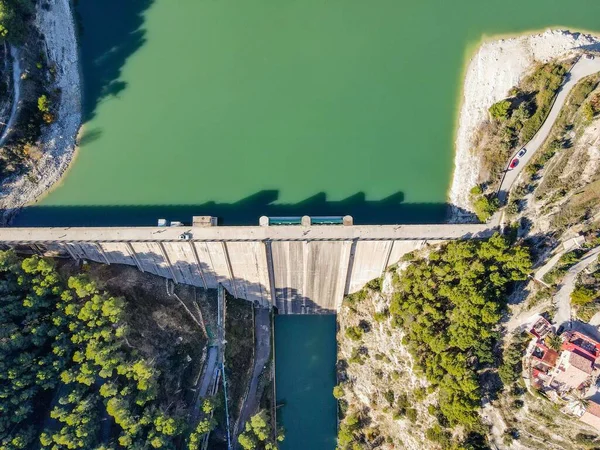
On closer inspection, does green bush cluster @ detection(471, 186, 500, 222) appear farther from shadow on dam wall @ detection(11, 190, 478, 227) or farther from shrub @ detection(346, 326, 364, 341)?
shrub @ detection(346, 326, 364, 341)

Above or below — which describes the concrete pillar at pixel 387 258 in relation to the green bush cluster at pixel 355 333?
above

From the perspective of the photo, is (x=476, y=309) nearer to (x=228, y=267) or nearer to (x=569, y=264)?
(x=569, y=264)

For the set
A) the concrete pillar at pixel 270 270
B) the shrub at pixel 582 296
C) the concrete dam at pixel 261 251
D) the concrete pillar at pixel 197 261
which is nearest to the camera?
the shrub at pixel 582 296

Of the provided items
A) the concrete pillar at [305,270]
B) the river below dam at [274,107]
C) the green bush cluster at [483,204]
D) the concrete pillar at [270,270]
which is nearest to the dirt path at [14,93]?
the river below dam at [274,107]

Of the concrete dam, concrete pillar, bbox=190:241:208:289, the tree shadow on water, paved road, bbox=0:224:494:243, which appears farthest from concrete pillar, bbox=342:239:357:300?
the tree shadow on water

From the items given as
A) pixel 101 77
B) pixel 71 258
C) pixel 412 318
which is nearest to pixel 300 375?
pixel 412 318

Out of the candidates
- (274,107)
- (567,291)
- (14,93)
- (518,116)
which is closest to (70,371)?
(14,93)

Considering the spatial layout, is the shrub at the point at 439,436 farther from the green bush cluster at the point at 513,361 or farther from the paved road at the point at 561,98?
the paved road at the point at 561,98
